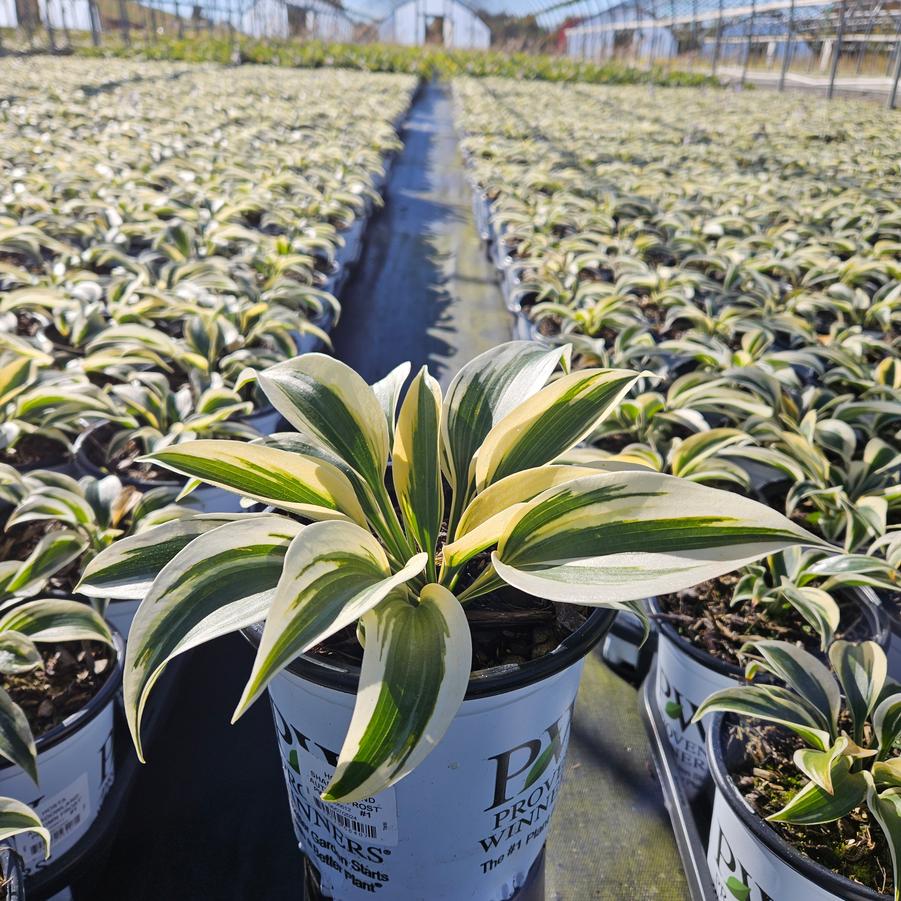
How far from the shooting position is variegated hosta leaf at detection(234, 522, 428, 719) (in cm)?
49

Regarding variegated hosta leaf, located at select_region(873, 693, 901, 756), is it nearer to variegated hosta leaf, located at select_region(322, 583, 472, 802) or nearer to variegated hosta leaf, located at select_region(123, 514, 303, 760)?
variegated hosta leaf, located at select_region(322, 583, 472, 802)

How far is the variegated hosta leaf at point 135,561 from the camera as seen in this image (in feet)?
2.13

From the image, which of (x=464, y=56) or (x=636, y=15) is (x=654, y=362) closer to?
(x=464, y=56)

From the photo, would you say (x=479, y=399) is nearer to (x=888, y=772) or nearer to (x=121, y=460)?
(x=888, y=772)

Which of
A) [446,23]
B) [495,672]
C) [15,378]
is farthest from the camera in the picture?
[446,23]

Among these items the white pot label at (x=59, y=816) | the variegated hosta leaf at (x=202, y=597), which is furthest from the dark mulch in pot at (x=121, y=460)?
the variegated hosta leaf at (x=202, y=597)

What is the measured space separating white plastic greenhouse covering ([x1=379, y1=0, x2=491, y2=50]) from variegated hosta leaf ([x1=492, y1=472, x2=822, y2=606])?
115ft

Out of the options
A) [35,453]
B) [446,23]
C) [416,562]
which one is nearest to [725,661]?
[416,562]

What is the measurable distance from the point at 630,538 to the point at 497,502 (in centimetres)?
17

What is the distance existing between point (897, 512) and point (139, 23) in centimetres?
3180

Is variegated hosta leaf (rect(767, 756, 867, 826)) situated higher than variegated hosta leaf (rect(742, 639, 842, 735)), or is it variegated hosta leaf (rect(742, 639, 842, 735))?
variegated hosta leaf (rect(742, 639, 842, 735))

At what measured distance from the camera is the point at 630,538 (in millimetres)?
592

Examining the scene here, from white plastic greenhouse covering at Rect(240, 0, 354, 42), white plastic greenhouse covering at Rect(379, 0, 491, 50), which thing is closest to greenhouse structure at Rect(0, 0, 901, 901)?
white plastic greenhouse covering at Rect(240, 0, 354, 42)

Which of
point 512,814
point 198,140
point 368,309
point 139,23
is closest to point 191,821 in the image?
point 512,814
